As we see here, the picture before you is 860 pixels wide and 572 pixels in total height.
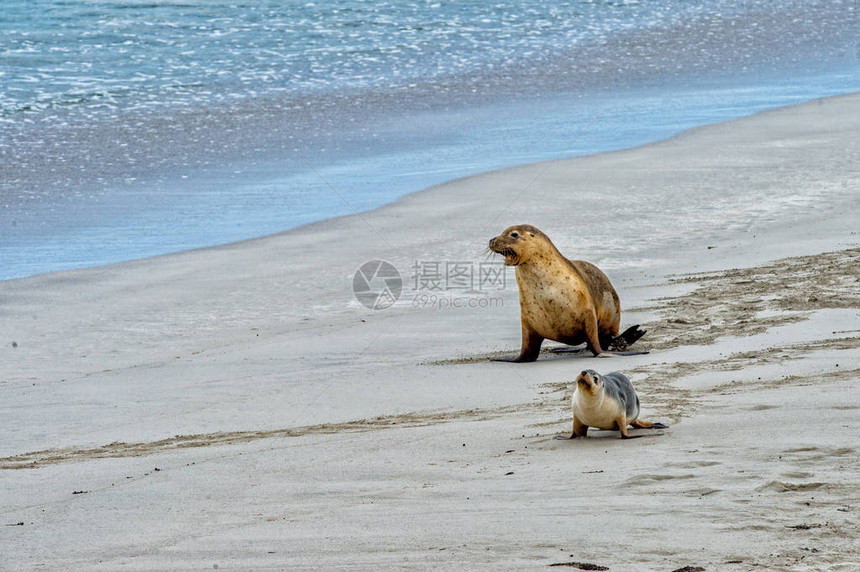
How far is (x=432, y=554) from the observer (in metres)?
3.71

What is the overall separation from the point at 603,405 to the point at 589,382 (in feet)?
0.50

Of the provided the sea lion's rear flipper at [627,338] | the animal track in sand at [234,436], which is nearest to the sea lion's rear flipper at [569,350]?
the sea lion's rear flipper at [627,338]

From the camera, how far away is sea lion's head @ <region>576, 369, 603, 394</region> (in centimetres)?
483

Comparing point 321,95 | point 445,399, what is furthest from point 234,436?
point 321,95

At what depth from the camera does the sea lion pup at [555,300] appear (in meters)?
7.14

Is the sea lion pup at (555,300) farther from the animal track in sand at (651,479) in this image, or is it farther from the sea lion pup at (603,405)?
the animal track in sand at (651,479)

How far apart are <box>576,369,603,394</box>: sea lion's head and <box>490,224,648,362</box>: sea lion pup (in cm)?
215

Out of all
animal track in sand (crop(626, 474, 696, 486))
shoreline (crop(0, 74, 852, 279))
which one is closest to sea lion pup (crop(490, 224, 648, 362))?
animal track in sand (crop(626, 474, 696, 486))

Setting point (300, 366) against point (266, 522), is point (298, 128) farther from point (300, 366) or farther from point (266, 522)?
point (266, 522)

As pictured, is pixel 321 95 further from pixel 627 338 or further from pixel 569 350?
pixel 627 338

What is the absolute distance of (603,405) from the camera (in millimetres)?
4918

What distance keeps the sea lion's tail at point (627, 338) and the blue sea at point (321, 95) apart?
4531mm

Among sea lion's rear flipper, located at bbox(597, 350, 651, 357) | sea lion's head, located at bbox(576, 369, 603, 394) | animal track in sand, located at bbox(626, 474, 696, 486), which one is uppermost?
sea lion's head, located at bbox(576, 369, 603, 394)

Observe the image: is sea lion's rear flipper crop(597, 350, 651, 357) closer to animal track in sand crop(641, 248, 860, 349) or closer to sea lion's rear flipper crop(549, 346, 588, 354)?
animal track in sand crop(641, 248, 860, 349)
